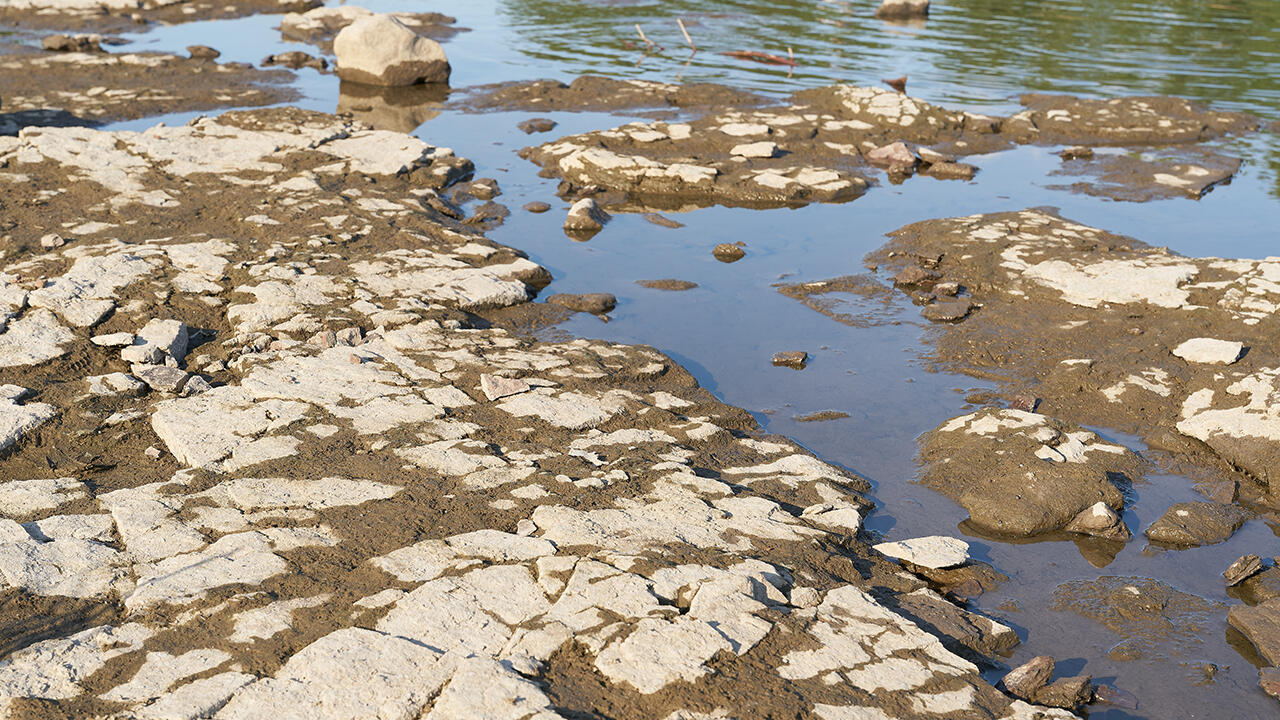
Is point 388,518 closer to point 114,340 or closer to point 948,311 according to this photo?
point 114,340

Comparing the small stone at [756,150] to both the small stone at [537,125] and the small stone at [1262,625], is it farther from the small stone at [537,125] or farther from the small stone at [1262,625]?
the small stone at [1262,625]

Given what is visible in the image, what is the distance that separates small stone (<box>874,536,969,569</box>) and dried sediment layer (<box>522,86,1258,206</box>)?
19.2 feet

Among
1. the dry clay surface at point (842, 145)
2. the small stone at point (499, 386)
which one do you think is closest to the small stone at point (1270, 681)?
the small stone at point (499, 386)

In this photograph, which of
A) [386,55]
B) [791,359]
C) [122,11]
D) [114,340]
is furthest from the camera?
[122,11]

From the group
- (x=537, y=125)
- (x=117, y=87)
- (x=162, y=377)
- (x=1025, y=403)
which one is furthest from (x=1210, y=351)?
(x=117, y=87)

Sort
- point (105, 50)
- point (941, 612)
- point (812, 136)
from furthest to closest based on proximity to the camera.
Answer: point (105, 50), point (812, 136), point (941, 612)

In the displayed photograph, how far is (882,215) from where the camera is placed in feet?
30.7

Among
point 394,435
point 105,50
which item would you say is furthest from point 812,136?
point 105,50

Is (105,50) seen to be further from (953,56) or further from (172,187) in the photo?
(953,56)

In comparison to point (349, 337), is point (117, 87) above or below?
above

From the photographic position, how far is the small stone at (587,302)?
706cm

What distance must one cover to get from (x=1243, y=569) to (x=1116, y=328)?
8.23ft

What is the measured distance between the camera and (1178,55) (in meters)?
17.5

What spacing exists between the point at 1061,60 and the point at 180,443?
1649cm
